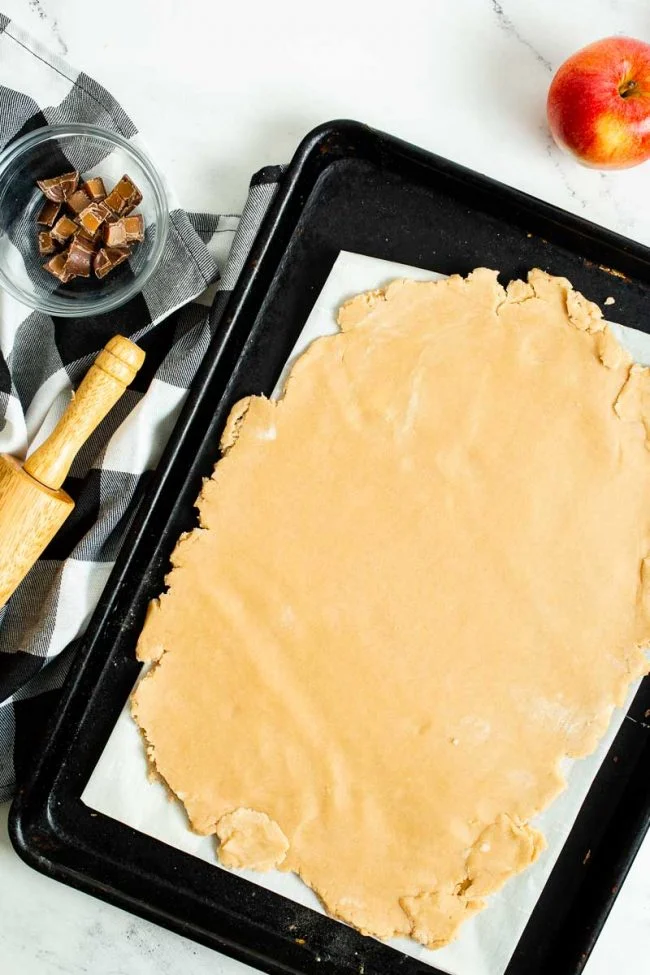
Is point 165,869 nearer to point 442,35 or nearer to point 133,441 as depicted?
point 133,441

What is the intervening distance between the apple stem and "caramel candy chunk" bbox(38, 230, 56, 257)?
2.76 feet

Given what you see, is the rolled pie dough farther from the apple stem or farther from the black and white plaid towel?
the apple stem

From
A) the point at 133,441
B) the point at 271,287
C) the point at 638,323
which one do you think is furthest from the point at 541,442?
the point at 133,441

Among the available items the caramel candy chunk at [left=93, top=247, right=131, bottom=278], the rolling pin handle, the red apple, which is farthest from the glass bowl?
the red apple

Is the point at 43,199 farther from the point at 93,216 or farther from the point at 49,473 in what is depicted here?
the point at 49,473

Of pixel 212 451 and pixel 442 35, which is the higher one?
pixel 442 35

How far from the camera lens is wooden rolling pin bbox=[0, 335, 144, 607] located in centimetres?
118

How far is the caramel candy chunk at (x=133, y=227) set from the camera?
1257 millimetres

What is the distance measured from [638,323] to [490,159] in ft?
1.10

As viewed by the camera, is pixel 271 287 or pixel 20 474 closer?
pixel 20 474

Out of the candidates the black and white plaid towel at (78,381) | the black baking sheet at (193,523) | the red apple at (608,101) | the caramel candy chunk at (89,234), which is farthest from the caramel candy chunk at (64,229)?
the red apple at (608,101)

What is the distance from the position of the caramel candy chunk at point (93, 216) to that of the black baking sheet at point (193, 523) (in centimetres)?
20

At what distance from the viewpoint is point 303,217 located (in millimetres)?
1308

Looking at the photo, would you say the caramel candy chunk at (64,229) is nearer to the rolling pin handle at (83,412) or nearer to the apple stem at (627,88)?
the rolling pin handle at (83,412)
